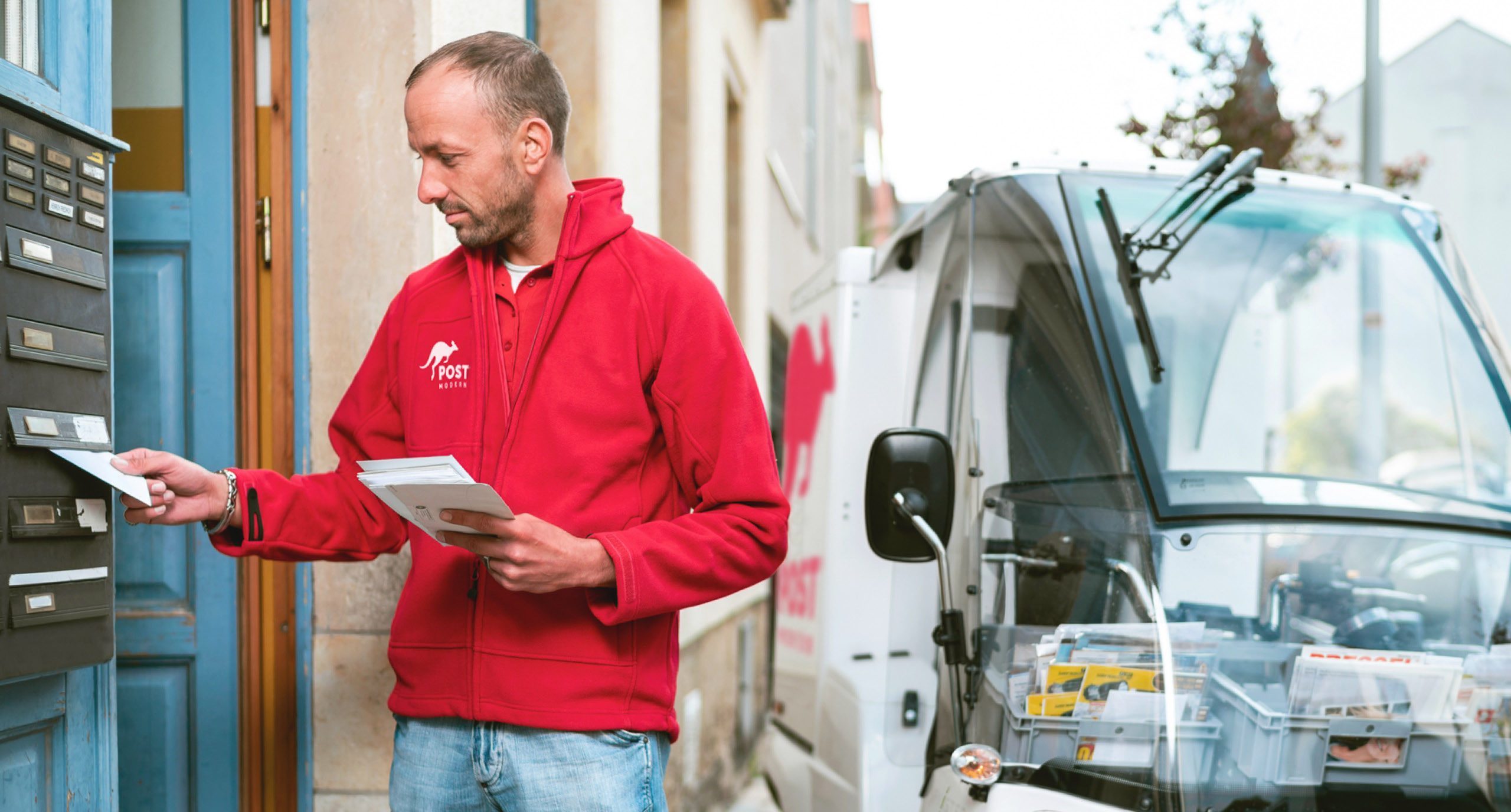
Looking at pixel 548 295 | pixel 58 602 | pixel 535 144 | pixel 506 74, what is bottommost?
pixel 58 602

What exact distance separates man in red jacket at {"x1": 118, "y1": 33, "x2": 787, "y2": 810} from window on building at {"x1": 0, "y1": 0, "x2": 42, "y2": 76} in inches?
29.2

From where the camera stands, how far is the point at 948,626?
273cm

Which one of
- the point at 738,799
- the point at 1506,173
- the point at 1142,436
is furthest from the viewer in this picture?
the point at 1506,173

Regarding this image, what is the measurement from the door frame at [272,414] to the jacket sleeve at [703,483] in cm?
165

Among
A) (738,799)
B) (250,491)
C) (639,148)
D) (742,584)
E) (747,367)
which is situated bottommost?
(738,799)

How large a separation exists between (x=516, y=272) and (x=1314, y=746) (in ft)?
5.42

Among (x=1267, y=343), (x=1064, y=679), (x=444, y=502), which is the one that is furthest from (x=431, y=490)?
(x=1267, y=343)

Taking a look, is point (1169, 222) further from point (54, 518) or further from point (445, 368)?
point (54, 518)

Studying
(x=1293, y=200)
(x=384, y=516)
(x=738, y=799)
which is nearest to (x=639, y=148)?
(x=1293, y=200)

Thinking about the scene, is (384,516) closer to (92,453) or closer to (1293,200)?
(92,453)

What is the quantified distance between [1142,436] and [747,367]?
853mm

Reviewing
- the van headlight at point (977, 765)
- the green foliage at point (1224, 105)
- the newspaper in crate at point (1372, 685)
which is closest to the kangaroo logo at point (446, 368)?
the van headlight at point (977, 765)

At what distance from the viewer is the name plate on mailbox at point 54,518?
209 cm

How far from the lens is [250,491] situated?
231 centimetres
